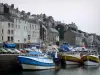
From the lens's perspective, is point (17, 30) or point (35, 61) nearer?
point (35, 61)

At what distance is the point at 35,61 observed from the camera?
42688 mm

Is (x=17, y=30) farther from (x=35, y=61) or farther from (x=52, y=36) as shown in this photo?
(x=52, y=36)

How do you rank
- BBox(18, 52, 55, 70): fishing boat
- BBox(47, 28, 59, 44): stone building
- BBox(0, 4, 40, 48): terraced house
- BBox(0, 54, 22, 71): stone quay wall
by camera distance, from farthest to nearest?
BBox(47, 28, 59, 44): stone building
BBox(0, 4, 40, 48): terraced house
BBox(18, 52, 55, 70): fishing boat
BBox(0, 54, 22, 71): stone quay wall

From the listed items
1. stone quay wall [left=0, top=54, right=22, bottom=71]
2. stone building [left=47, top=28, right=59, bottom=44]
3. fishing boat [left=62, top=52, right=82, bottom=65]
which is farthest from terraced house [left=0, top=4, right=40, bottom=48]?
stone quay wall [left=0, top=54, right=22, bottom=71]

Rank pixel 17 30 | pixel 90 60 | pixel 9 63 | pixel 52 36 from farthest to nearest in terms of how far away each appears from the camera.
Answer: pixel 52 36 → pixel 17 30 → pixel 90 60 → pixel 9 63

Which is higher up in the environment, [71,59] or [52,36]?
[52,36]

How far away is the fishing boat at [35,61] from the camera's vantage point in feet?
138

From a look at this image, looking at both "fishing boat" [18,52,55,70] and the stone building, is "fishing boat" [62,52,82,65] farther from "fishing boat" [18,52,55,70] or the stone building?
the stone building

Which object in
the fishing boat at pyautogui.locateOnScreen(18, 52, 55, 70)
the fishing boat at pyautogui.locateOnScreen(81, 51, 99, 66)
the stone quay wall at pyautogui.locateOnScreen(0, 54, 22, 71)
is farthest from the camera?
the fishing boat at pyautogui.locateOnScreen(81, 51, 99, 66)

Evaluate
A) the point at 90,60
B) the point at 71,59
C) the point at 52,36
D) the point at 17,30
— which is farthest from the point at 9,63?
the point at 52,36

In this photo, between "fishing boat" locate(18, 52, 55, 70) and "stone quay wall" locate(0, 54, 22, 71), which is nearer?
"stone quay wall" locate(0, 54, 22, 71)

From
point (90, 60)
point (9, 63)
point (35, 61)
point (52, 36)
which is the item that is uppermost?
point (52, 36)

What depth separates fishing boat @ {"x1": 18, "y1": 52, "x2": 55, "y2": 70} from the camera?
4191 centimetres

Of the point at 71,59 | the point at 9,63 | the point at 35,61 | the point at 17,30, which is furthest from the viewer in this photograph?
the point at 17,30
